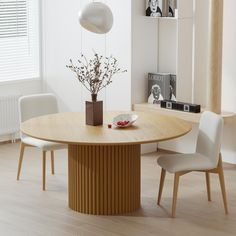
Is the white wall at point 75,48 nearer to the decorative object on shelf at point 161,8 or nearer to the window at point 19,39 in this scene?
the window at point 19,39

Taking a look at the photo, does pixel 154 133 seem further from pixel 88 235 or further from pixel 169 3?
pixel 169 3

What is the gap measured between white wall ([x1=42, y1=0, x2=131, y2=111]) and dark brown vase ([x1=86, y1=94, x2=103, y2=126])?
1.65 m

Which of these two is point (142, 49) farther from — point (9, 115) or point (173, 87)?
point (9, 115)

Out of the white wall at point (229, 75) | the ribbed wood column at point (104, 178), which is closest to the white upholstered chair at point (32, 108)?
the ribbed wood column at point (104, 178)

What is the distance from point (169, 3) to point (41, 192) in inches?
94.3

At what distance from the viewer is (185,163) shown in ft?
17.1

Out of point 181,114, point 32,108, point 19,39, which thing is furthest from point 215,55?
point 19,39

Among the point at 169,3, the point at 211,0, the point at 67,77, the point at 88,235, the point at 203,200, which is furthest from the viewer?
the point at 67,77

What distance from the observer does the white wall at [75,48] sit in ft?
23.1

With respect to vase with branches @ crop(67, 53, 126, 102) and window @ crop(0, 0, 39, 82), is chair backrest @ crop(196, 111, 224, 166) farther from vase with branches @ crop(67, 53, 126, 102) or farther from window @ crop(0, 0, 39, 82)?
window @ crop(0, 0, 39, 82)

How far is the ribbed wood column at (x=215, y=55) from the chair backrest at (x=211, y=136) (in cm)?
105

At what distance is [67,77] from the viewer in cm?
779

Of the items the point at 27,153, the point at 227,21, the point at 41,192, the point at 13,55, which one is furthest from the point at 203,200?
the point at 13,55

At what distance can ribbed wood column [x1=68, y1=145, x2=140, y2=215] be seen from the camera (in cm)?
515
